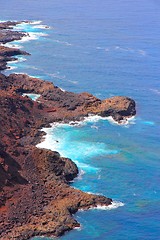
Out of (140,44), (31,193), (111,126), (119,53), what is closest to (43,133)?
(111,126)

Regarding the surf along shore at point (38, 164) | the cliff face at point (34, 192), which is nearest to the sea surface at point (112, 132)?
the cliff face at point (34, 192)

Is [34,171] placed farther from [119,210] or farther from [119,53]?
[119,53]

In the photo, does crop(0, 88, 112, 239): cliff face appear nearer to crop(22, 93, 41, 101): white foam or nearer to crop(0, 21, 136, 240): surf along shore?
crop(0, 21, 136, 240): surf along shore

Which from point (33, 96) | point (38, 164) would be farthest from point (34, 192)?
point (33, 96)

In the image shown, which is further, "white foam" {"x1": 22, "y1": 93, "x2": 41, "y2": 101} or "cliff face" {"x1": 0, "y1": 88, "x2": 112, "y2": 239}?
"white foam" {"x1": 22, "y1": 93, "x2": 41, "y2": 101}

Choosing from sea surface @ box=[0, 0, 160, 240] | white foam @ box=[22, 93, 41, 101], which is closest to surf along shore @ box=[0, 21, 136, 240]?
white foam @ box=[22, 93, 41, 101]

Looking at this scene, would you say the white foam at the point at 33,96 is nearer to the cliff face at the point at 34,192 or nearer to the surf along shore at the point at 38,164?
the surf along shore at the point at 38,164
